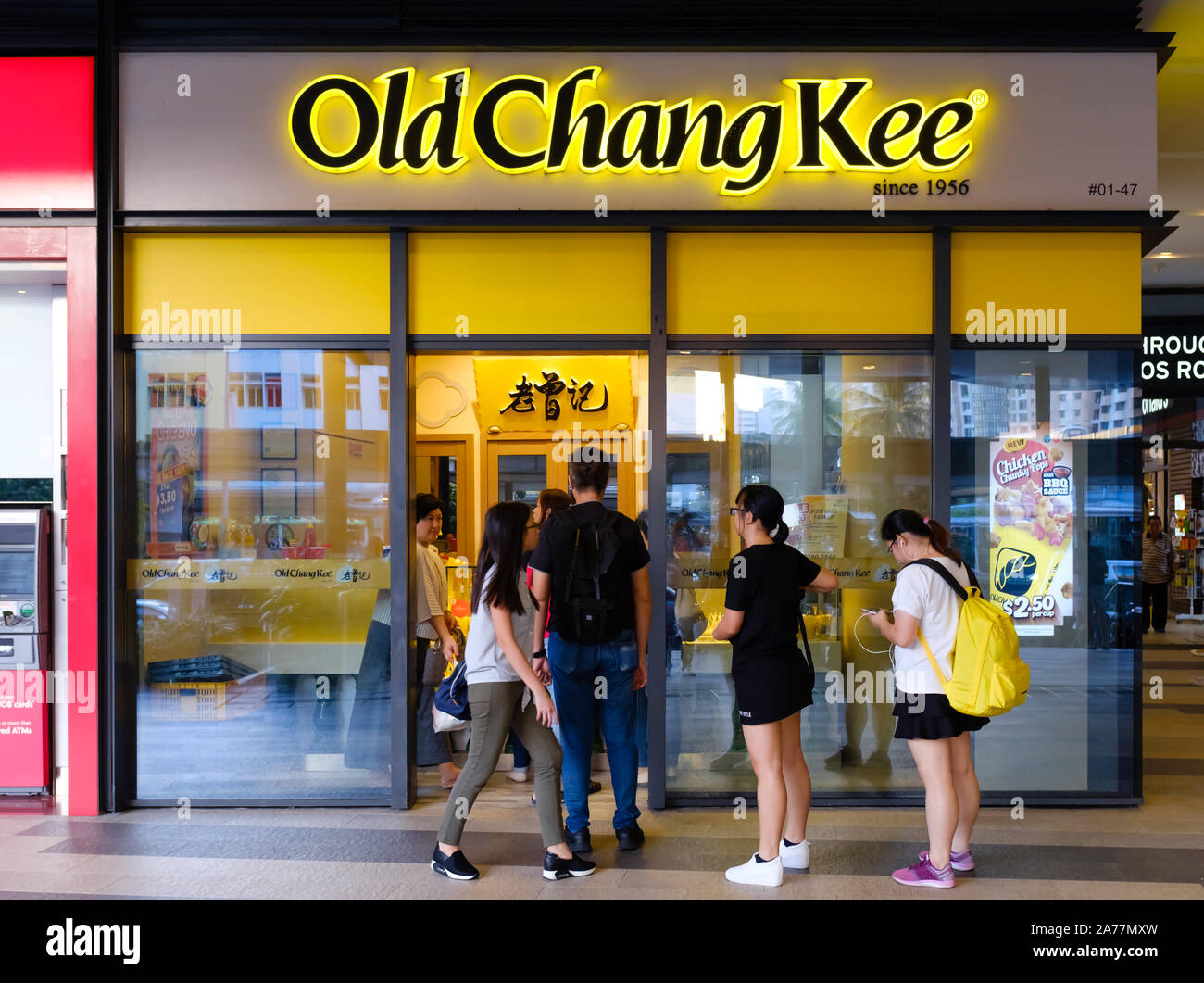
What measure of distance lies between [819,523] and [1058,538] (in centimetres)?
131

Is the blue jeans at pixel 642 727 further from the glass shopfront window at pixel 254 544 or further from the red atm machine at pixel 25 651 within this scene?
the red atm machine at pixel 25 651

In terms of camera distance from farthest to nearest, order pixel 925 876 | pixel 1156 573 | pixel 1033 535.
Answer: pixel 1156 573, pixel 1033 535, pixel 925 876

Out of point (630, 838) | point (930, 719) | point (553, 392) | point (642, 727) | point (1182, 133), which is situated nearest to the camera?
point (930, 719)

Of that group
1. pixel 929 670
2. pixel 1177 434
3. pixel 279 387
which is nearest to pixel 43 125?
pixel 279 387

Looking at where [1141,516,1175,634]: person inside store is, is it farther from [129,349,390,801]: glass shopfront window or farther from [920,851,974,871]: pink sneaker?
[129,349,390,801]: glass shopfront window

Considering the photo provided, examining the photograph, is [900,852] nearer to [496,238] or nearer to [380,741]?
[380,741]

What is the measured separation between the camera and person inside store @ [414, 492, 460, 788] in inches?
208

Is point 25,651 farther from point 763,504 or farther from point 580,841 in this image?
point 763,504

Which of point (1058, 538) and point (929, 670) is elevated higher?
point (1058, 538)

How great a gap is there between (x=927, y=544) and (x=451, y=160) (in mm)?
3109

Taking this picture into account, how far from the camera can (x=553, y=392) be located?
8.05 metres

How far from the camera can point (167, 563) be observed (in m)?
5.18
